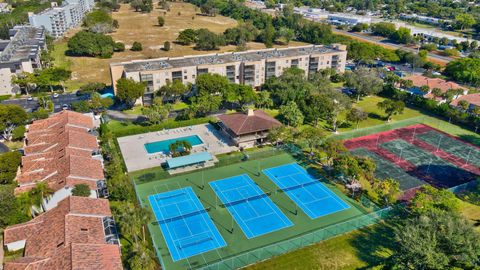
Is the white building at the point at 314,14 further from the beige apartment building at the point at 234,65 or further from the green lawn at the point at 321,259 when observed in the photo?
the green lawn at the point at 321,259

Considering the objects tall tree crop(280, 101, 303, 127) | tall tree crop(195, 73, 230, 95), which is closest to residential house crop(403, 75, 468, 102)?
tall tree crop(280, 101, 303, 127)

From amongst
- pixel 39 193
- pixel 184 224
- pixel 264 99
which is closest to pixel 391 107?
pixel 264 99

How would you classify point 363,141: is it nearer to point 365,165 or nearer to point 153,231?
point 365,165

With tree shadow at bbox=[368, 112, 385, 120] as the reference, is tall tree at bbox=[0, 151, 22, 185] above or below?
above

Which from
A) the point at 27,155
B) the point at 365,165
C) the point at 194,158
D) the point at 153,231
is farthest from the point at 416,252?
the point at 27,155

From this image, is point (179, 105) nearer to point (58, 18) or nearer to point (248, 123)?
point (248, 123)

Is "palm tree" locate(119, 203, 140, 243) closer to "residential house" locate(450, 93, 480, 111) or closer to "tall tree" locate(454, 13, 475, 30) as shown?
"residential house" locate(450, 93, 480, 111)
